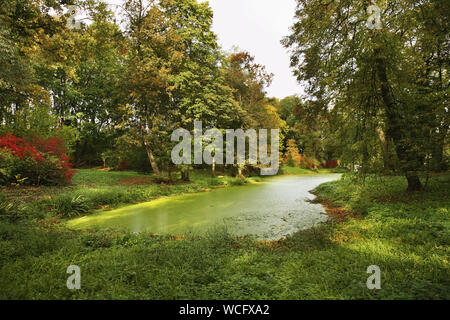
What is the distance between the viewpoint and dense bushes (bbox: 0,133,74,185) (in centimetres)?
708

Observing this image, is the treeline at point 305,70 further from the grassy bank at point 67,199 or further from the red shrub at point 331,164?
the red shrub at point 331,164

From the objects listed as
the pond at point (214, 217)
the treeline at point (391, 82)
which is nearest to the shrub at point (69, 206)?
the pond at point (214, 217)

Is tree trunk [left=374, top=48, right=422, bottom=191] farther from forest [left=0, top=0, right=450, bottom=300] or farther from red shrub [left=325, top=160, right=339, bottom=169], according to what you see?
red shrub [left=325, top=160, right=339, bottom=169]

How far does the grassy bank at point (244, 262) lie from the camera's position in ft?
7.47

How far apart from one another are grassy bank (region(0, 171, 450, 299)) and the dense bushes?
3.44 metres

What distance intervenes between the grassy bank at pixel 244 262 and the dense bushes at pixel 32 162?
3.44 meters

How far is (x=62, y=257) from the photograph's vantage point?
10.7ft

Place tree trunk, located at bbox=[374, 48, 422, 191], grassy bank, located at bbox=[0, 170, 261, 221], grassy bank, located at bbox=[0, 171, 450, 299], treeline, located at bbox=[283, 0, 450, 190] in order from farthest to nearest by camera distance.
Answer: grassy bank, located at bbox=[0, 170, 261, 221], tree trunk, located at bbox=[374, 48, 422, 191], treeline, located at bbox=[283, 0, 450, 190], grassy bank, located at bbox=[0, 171, 450, 299]

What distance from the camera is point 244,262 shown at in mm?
3127

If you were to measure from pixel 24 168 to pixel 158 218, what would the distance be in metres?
5.30

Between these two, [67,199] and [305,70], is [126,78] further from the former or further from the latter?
[305,70]

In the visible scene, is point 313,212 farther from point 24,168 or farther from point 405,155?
point 24,168

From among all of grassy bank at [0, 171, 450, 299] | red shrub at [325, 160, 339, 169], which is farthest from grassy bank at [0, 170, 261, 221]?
red shrub at [325, 160, 339, 169]

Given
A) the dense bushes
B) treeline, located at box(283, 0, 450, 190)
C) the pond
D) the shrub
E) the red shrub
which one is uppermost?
treeline, located at box(283, 0, 450, 190)
